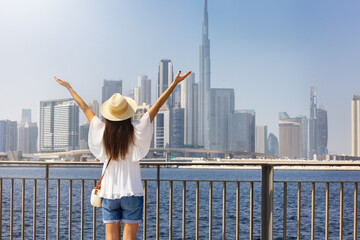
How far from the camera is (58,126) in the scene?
135m

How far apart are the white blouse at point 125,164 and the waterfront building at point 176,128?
14066cm

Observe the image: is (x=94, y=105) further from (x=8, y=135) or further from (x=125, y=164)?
(x=125, y=164)

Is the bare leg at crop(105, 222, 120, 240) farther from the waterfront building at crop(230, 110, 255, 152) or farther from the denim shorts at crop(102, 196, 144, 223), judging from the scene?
the waterfront building at crop(230, 110, 255, 152)

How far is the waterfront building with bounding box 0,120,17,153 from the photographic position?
429 ft

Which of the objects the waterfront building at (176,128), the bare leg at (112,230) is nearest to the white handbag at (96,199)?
the bare leg at (112,230)

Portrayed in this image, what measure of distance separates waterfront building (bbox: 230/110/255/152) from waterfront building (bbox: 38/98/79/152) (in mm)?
55544

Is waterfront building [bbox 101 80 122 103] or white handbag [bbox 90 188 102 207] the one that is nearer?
white handbag [bbox 90 188 102 207]

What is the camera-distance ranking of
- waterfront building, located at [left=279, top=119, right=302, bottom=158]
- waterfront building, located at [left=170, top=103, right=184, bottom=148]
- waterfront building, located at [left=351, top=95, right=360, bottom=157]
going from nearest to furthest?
waterfront building, located at [left=170, top=103, right=184, bottom=148], waterfront building, located at [left=351, top=95, right=360, bottom=157], waterfront building, located at [left=279, top=119, right=302, bottom=158]

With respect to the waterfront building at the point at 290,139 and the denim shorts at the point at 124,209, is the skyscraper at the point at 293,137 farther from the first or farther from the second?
the denim shorts at the point at 124,209

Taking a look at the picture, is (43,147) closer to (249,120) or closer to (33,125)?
(33,125)

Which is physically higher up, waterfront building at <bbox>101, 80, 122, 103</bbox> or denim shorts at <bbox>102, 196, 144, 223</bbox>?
waterfront building at <bbox>101, 80, 122, 103</bbox>

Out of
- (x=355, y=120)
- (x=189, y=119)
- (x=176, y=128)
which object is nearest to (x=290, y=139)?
(x=355, y=120)

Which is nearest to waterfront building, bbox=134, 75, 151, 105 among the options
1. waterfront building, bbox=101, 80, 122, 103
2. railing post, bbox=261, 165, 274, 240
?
waterfront building, bbox=101, 80, 122, 103

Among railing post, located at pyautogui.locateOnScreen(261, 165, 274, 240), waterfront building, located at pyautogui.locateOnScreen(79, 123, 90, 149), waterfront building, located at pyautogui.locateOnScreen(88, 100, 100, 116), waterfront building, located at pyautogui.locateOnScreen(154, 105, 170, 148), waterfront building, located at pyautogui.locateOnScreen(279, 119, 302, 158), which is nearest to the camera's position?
railing post, located at pyautogui.locateOnScreen(261, 165, 274, 240)
